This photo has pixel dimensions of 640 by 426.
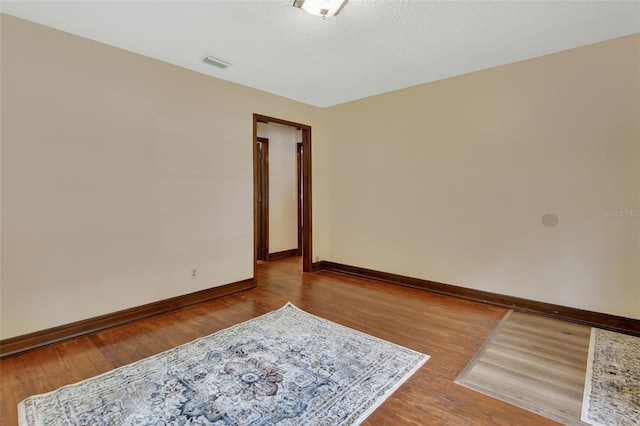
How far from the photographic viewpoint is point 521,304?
319 centimetres

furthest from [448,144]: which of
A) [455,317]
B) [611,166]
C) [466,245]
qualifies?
[455,317]

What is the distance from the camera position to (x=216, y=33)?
8.45 ft

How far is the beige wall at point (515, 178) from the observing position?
2.71 metres

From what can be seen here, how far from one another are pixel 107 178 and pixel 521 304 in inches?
169

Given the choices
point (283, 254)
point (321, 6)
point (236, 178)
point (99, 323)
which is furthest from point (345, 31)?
point (283, 254)

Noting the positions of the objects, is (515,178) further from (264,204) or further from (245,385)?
(264,204)

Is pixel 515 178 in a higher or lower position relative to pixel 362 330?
higher

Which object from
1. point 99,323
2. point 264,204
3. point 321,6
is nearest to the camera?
point 321,6

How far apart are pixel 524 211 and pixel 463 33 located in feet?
6.11

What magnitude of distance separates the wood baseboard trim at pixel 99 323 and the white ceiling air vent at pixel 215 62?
98.1 inches

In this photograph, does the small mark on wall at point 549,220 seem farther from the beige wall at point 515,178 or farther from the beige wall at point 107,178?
the beige wall at point 107,178

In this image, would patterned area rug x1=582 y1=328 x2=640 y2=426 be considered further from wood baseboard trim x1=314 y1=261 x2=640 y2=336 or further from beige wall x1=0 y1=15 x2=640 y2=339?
beige wall x1=0 y1=15 x2=640 y2=339

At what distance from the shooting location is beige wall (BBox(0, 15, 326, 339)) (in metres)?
2.35

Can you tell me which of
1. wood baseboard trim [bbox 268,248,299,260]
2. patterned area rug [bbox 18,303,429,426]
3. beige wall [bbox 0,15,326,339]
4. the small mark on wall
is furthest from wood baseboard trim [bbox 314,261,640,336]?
beige wall [bbox 0,15,326,339]
